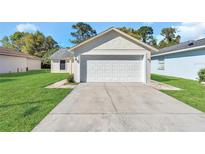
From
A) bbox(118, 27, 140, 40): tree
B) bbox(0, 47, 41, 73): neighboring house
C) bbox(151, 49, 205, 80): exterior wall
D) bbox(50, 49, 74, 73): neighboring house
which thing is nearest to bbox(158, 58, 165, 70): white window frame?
bbox(151, 49, 205, 80): exterior wall

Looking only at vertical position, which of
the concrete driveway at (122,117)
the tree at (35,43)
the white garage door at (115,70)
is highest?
the tree at (35,43)

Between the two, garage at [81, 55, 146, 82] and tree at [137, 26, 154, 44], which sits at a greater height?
tree at [137, 26, 154, 44]

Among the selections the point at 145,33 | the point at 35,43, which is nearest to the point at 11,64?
the point at 35,43

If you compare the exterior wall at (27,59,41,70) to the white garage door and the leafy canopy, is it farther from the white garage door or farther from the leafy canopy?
the leafy canopy

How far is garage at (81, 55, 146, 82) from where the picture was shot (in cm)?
1286

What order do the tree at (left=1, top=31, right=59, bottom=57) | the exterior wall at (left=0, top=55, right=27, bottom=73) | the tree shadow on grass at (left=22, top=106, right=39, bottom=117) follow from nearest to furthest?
the tree shadow on grass at (left=22, top=106, right=39, bottom=117), the exterior wall at (left=0, top=55, right=27, bottom=73), the tree at (left=1, top=31, right=59, bottom=57)

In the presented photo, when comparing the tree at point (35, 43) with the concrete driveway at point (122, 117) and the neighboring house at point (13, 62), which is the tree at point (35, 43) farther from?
the concrete driveway at point (122, 117)

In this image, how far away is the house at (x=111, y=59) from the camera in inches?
490

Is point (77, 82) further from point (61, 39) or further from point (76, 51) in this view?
point (61, 39)

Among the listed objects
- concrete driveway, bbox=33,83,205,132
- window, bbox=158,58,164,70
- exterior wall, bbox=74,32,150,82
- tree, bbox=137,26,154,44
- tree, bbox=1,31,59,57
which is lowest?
concrete driveway, bbox=33,83,205,132

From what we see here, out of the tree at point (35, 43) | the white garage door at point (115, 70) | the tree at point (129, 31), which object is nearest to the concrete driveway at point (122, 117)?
the white garage door at point (115, 70)

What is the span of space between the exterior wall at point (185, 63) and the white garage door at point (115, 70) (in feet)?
18.0
